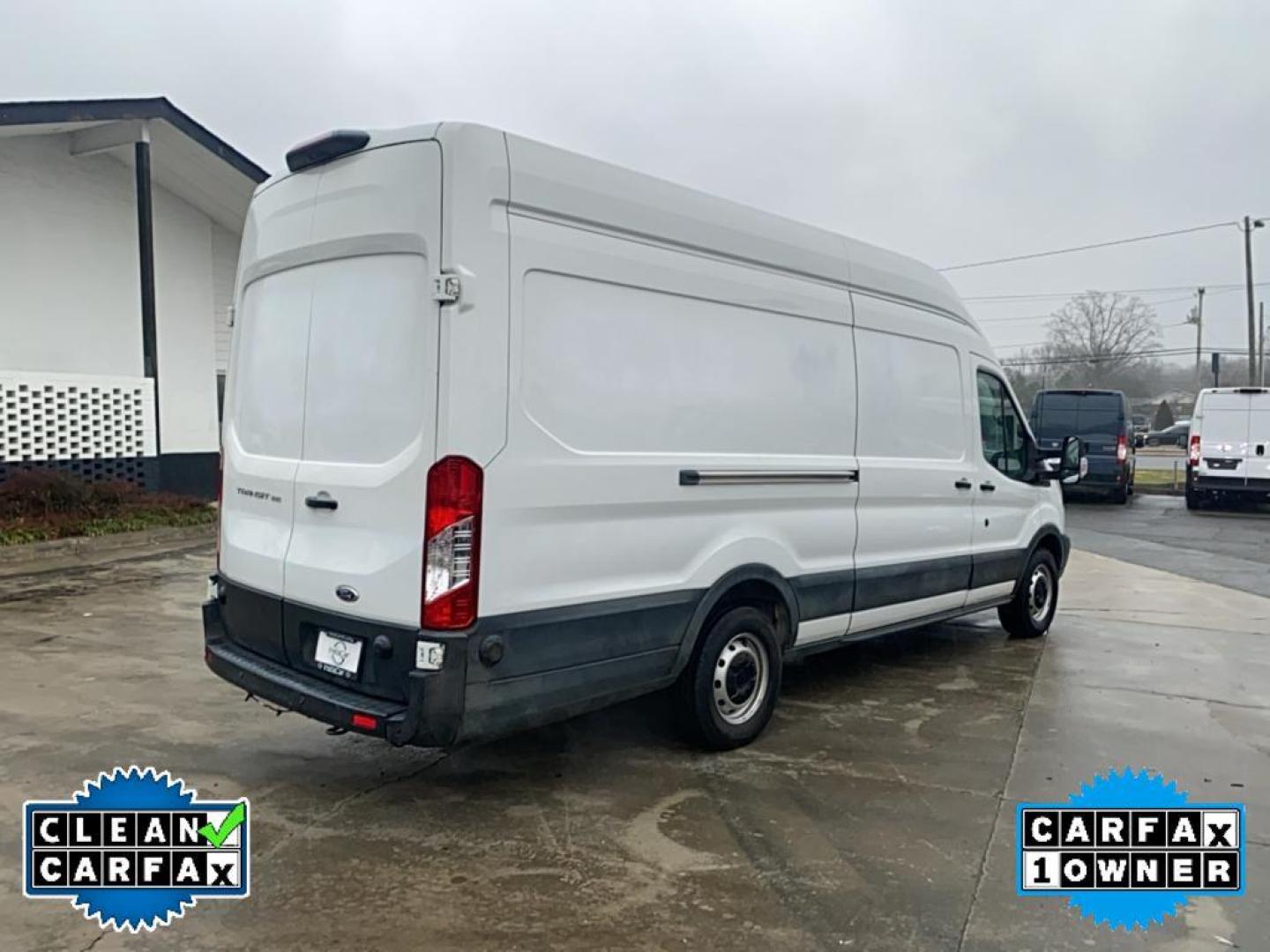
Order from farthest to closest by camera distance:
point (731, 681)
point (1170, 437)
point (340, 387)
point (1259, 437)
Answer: point (1170, 437) < point (1259, 437) < point (731, 681) < point (340, 387)

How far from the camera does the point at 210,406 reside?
16.1 metres

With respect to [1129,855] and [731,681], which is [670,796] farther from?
[1129,855]

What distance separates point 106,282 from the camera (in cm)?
1415

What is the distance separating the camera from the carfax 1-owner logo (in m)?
3.33

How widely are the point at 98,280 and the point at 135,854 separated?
12.8 meters

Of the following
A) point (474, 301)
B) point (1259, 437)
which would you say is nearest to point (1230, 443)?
point (1259, 437)

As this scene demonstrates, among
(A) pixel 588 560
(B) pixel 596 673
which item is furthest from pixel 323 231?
(B) pixel 596 673

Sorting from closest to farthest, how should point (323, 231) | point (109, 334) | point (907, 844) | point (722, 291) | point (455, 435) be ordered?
point (455, 435) < point (907, 844) < point (323, 231) < point (722, 291) < point (109, 334)

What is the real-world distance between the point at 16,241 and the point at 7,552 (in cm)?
519

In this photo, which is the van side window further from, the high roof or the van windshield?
the van windshield

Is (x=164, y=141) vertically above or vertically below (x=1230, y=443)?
above

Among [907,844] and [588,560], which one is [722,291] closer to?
[588,560]

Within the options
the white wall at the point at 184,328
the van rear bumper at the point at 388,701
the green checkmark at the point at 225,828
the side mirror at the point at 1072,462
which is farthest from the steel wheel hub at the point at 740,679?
the white wall at the point at 184,328

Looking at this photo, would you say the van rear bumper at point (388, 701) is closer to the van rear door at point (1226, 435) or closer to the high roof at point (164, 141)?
the high roof at point (164, 141)
